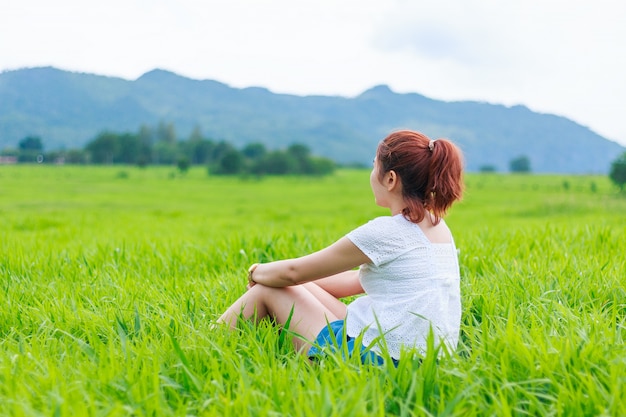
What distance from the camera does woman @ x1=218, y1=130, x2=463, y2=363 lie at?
98.2 inches

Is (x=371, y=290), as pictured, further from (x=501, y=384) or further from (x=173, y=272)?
(x=173, y=272)

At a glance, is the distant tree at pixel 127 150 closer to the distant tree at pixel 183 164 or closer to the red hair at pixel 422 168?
the distant tree at pixel 183 164

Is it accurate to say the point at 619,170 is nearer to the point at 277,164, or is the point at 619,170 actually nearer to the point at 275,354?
the point at 275,354

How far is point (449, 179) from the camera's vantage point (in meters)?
2.59

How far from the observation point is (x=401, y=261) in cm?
255

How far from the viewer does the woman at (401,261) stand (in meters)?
2.49

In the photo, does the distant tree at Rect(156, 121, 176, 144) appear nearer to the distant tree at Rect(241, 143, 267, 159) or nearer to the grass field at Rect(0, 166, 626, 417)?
the distant tree at Rect(241, 143, 267, 159)

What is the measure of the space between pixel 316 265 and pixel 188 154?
4249 inches

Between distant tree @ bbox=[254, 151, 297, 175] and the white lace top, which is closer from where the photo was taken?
the white lace top

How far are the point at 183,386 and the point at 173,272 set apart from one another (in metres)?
2.53

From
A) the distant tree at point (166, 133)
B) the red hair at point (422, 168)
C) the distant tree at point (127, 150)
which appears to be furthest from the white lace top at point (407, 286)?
the distant tree at point (166, 133)

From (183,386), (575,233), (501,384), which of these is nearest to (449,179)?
(501,384)

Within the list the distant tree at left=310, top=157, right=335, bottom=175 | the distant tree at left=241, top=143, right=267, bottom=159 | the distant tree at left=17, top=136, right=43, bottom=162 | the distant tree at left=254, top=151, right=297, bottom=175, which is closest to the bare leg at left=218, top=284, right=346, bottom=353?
the distant tree at left=254, top=151, right=297, bottom=175

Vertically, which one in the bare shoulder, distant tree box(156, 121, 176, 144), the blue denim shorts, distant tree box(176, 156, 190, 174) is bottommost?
distant tree box(176, 156, 190, 174)
